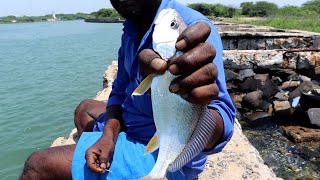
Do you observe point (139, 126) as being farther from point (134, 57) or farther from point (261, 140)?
point (261, 140)

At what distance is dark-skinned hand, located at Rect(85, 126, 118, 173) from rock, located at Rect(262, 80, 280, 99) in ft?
24.4

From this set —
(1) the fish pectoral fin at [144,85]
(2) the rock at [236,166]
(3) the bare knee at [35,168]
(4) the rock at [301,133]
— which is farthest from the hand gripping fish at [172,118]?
(4) the rock at [301,133]

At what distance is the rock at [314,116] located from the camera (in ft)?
23.4

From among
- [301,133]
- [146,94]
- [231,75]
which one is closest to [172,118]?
[146,94]

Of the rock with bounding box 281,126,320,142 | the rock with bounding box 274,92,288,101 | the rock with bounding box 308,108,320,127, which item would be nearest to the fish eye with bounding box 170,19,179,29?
the rock with bounding box 281,126,320,142

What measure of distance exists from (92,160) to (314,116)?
598cm

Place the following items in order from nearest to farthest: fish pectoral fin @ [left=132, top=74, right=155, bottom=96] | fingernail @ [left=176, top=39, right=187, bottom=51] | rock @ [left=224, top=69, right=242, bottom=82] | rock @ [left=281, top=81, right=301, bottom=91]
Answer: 1. fingernail @ [left=176, top=39, right=187, bottom=51]
2. fish pectoral fin @ [left=132, top=74, right=155, bottom=96]
3. rock @ [left=281, top=81, right=301, bottom=91]
4. rock @ [left=224, top=69, right=242, bottom=82]

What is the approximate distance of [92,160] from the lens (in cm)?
216

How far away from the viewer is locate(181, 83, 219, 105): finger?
1.51 meters

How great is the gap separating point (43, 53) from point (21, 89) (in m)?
10.8

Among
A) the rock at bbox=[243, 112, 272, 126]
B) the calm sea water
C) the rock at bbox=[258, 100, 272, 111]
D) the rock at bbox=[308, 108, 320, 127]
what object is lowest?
the calm sea water

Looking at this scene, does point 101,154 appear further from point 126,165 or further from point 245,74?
point 245,74

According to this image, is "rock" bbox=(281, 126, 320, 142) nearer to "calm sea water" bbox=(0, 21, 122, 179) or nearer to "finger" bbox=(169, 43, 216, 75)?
"calm sea water" bbox=(0, 21, 122, 179)

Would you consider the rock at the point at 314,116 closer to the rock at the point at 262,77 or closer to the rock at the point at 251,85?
the rock at the point at 251,85
